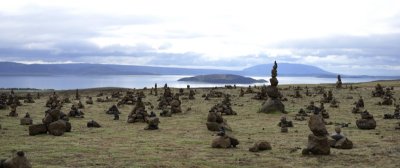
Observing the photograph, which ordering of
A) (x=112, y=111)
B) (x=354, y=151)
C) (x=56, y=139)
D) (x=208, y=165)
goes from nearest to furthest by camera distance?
(x=208, y=165)
(x=354, y=151)
(x=56, y=139)
(x=112, y=111)

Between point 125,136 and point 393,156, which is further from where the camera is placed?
point 125,136

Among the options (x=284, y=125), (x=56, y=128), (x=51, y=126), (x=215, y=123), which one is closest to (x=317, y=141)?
(x=215, y=123)

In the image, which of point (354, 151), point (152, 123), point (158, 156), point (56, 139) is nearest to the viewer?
point (158, 156)

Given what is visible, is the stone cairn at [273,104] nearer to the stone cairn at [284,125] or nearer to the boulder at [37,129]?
the stone cairn at [284,125]

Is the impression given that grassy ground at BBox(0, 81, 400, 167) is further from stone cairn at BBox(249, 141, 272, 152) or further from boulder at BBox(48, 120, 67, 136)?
boulder at BBox(48, 120, 67, 136)

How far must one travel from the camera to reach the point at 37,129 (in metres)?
31.7

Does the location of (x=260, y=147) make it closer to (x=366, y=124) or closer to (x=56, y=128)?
(x=366, y=124)

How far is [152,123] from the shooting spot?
35.7m

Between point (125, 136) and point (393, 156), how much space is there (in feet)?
52.1

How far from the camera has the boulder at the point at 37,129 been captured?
103ft

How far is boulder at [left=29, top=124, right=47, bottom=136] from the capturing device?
31484 millimetres

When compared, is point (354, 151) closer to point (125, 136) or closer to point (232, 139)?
point (232, 139)

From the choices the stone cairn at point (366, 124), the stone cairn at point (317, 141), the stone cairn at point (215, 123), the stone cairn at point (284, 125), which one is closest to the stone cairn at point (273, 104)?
the stone cairn at point (284, 125)

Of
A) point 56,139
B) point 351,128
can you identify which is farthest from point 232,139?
point 351,128
